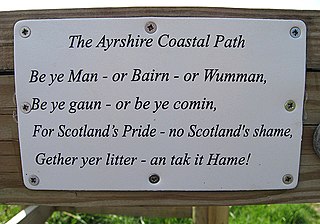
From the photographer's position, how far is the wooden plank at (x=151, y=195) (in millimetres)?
1200

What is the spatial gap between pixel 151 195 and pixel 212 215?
3.06 feet

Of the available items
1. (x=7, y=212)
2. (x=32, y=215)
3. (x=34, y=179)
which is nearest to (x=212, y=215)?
(x=32, y=215)

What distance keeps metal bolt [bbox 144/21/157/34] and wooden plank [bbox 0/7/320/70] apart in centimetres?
2

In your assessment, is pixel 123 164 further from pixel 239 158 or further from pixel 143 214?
pixel 143 214

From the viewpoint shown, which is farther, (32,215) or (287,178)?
(32,215)

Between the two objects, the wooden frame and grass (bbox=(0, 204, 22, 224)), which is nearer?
the wooden frame

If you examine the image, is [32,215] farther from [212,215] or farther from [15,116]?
[15,116]

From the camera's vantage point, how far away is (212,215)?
2074 millimetres

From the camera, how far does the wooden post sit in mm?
2041

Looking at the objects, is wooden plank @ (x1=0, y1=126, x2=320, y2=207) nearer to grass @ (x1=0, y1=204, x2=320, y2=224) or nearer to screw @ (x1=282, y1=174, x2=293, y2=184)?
screw @ (x1=282, y1=174, x2=293, y2=184)

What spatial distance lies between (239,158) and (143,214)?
170cm

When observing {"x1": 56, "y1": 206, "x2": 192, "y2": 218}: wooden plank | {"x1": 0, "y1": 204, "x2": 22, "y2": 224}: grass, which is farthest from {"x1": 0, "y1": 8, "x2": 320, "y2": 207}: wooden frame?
{"x1": 56, "y1": 206, "x2": 192, "y2": 218}: wooden plank

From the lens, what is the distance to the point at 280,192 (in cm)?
121

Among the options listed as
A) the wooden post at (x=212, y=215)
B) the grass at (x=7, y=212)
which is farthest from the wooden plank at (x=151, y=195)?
the grass at (x=7, y=212)
